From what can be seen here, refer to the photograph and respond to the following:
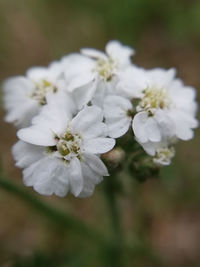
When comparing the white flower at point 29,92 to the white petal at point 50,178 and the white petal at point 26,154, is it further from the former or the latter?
the white petal at point 50,178

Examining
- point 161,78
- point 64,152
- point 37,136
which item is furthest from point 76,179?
point 161,78

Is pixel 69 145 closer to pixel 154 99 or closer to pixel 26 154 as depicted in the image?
pixel 26 154

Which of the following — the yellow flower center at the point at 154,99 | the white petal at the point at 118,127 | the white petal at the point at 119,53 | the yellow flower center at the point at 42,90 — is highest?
the white petal at the point at 119,53

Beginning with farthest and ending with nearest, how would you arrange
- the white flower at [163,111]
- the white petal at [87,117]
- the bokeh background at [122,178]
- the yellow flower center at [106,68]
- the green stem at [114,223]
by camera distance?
the bokeh background at [122,178] < the green stem at [114,223] < the yellow flower center at [106,68] < the white flower at [163,111] < the white petal at [87,117]

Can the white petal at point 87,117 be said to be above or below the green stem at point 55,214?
above

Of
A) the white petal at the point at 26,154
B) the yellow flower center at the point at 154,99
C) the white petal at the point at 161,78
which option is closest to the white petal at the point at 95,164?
the white petal at the point at 26,154

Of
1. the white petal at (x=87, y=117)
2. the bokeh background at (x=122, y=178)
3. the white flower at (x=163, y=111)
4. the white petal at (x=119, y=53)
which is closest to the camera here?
the white petal at (x=87, y=117)
